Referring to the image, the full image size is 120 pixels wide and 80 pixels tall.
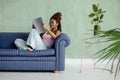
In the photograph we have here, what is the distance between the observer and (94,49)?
5.21 m

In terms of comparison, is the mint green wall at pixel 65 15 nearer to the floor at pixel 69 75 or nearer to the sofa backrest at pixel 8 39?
the sofa backrest at pixel 8 39

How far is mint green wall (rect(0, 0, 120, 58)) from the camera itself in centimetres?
513

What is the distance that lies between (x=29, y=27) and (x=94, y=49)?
1451 mm

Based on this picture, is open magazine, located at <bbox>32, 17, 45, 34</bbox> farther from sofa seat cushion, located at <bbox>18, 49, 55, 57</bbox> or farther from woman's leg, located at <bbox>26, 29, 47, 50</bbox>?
sofa seat cushion, located at <bbox>18, 49, 55, 57</bbox>

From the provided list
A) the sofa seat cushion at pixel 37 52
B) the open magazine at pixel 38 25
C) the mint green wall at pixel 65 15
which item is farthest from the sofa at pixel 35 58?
the mint green wall at pixel 65 15

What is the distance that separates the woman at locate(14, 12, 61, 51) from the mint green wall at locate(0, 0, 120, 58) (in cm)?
69

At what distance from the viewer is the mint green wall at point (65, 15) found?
16.8ft

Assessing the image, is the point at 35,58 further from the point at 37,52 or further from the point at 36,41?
the point at 36,41

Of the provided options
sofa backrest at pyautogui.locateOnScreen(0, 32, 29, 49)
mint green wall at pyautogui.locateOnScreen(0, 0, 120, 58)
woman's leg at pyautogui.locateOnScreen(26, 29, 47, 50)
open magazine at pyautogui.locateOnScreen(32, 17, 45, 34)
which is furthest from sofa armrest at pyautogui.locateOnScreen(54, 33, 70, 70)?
mint green wall at pyautogui.locateOnScreen(0, 0, 120, 58)

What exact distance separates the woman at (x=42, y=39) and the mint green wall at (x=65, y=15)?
2.25 feet

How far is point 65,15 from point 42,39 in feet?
3.05

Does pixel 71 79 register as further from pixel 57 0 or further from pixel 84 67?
pixel 57 0

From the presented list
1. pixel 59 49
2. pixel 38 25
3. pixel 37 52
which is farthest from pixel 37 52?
pixel 38 25

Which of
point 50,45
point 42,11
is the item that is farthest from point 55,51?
point 42,11
